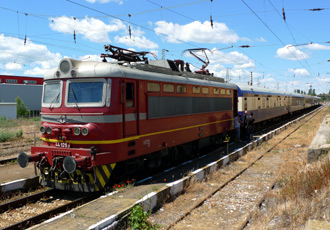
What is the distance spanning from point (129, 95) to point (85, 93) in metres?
1.18

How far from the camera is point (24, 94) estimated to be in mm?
60719

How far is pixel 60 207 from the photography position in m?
7.14

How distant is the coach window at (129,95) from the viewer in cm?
841

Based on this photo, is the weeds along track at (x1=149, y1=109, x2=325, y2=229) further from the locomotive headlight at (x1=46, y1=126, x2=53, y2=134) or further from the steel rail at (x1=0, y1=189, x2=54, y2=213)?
the locomotive headlight at (x1=46, y1=126, x2=53, y2=134)

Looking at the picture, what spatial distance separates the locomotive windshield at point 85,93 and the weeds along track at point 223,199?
10.7 feet

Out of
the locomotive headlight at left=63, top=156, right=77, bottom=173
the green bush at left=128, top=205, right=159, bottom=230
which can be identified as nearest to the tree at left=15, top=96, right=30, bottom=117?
the locomotive headlight at left=63, top=156, right=77, bottom=173

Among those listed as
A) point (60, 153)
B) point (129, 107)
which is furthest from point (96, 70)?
point (60, 153)

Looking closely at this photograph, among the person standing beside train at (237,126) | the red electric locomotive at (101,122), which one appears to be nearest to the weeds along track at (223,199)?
the red electric locomotive at (101,122)

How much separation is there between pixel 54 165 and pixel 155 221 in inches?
126

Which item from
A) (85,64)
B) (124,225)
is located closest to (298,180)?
(124,225)

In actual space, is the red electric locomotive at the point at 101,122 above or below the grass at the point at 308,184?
above

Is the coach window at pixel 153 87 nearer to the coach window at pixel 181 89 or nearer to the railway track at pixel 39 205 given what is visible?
the coach window at pixel 181 89

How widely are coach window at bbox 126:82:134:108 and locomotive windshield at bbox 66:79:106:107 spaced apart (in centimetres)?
73

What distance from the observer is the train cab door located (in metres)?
8.25
